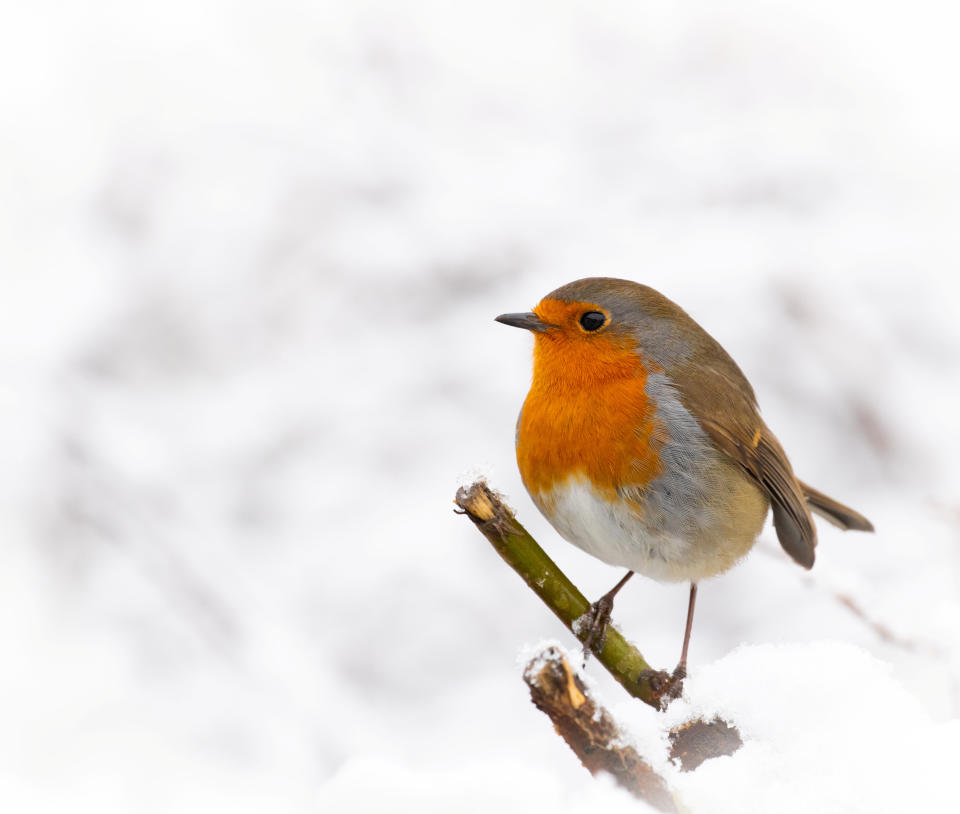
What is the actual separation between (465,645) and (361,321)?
124 centimetres

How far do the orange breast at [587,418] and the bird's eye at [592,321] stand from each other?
0.08 feet

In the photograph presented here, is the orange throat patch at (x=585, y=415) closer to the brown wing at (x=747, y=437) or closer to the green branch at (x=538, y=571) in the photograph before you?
the brown wing at (x=747, y=437)

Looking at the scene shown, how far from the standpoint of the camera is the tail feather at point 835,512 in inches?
119

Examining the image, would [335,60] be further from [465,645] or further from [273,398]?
[465,645]

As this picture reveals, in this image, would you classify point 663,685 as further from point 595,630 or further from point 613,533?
point 613,533

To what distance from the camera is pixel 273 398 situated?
3826 mm

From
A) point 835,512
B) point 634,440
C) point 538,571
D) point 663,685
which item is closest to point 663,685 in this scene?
point 663,685

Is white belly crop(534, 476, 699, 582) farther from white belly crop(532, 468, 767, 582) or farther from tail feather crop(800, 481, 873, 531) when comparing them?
tail feather crop(800, 481, 873, 531)

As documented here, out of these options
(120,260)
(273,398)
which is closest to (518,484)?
(273,398)

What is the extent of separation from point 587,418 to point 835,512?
108 centimetres

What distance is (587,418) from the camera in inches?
93.2

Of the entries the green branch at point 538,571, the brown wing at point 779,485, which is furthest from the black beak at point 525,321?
the green branch at point 538,571

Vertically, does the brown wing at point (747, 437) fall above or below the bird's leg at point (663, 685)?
above

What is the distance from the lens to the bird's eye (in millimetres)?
2488
